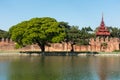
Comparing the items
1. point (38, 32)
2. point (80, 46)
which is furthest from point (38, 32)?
point (80, 46)

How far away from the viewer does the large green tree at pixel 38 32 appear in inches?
1962

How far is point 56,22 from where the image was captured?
51.9 m

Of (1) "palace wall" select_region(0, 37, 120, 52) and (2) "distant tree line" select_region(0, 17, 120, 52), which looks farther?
(1) "palace wall" select_region(0, 37, 120, 52)

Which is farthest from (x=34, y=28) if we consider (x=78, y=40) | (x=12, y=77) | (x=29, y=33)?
(x=12, y=77)

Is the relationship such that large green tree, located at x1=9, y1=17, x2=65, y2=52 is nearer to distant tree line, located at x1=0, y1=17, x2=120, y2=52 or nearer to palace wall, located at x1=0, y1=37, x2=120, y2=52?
distant tree line, located at x1=0, y1=17, x2=120, y2=52

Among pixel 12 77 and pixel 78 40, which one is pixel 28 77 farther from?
pixel 78 40

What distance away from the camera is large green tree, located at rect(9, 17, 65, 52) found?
49844 mm

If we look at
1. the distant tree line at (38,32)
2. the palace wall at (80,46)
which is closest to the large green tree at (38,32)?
the distant tree line at (38,32)

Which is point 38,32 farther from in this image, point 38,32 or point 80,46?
point 80,46

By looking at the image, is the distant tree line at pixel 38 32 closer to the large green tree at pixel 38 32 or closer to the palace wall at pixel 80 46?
the large green tree at pixel 38 32

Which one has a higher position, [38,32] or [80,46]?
[38,32]

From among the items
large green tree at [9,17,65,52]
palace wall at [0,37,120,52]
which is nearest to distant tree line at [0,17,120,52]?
large green tree at [9,17,65,52]

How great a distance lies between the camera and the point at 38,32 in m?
50.3

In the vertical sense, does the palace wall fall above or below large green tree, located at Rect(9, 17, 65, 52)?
below
